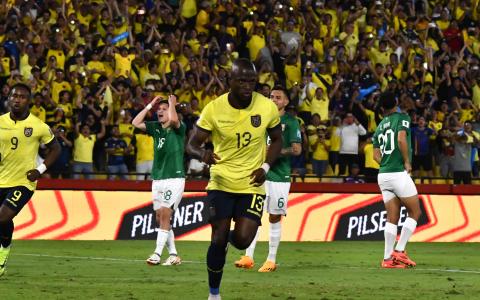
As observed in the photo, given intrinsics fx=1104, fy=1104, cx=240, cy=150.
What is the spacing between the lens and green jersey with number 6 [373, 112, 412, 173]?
54.2ft

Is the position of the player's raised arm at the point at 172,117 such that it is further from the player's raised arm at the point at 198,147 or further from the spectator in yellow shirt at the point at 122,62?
the spectator in yellow shirt at the point at 122,62

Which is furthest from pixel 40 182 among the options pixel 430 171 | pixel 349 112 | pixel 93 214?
pixel 430 171

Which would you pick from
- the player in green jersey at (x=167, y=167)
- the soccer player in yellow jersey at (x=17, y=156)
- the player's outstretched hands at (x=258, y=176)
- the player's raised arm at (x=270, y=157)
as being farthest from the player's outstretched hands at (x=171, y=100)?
the player's outstretched hands at (x=258, y=176)

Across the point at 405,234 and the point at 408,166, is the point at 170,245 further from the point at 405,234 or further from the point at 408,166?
the point at 408,166

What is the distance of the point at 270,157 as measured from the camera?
11.6 metres

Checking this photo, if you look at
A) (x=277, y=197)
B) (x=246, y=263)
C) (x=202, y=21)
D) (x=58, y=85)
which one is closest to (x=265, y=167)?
(x=277, y=197)

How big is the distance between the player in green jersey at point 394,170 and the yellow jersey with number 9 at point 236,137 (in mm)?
5251

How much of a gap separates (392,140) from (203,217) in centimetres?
781

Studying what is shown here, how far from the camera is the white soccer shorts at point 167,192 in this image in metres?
16.9

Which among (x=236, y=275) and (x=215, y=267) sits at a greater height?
(x=215, y=267)

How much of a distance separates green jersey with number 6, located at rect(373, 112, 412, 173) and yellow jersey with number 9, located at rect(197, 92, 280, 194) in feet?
17.2

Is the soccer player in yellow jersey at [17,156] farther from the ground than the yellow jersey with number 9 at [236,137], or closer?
closer

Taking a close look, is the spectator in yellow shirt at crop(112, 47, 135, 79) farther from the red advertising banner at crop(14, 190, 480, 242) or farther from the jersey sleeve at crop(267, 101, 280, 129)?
the jersey sleeve at crop(267, 101, 280, 129)

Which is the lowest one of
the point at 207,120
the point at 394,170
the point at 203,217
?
the point at 203,217
